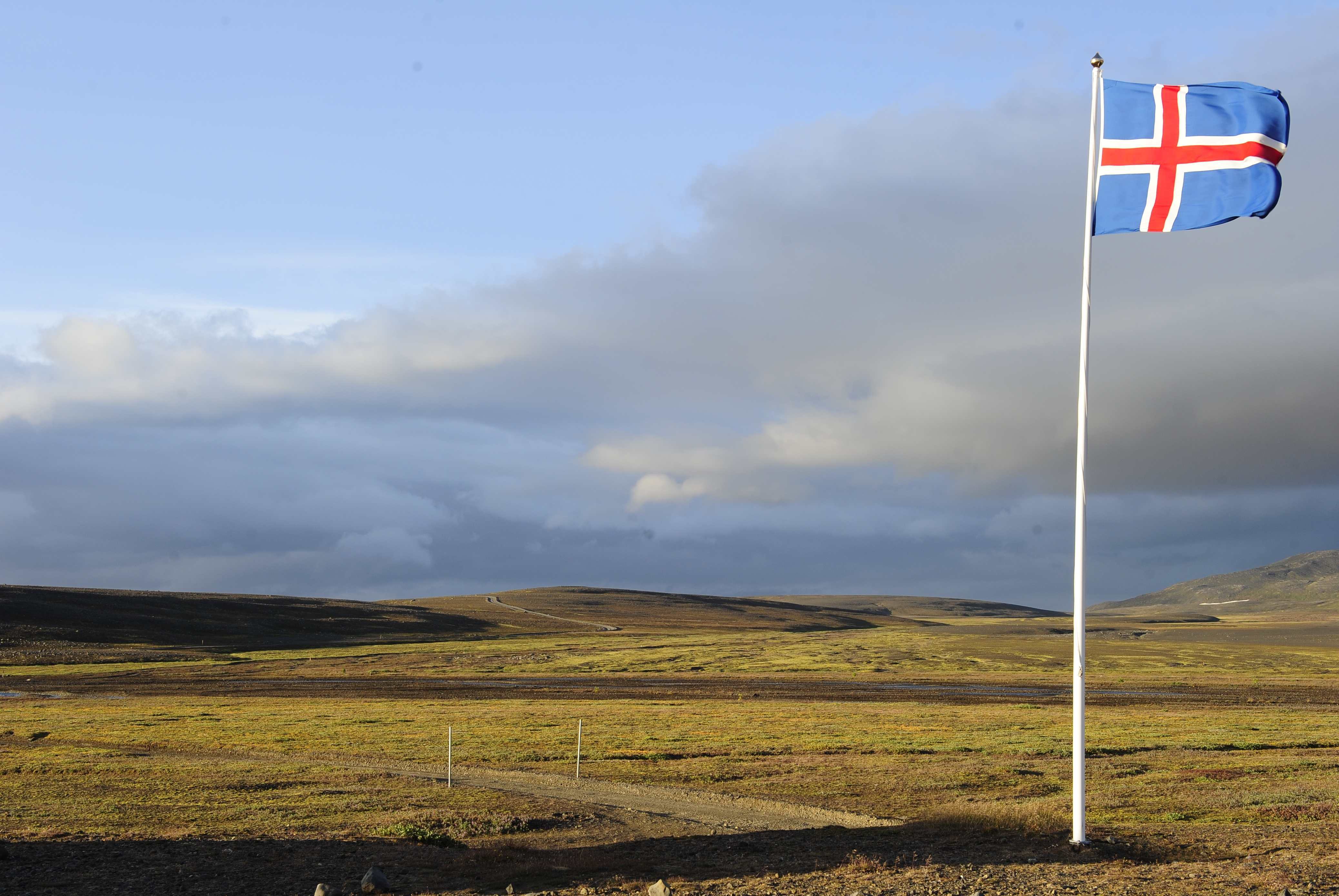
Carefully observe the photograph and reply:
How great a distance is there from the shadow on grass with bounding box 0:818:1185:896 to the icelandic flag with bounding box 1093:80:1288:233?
947 cm

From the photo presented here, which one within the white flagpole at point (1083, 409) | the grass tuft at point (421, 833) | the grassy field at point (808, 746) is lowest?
the grassy field at point (808, 746)

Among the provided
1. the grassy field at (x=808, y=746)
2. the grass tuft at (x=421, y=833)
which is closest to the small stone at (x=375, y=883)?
the grass tuft at (x=421, y=833)

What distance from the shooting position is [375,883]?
16031 millimetres

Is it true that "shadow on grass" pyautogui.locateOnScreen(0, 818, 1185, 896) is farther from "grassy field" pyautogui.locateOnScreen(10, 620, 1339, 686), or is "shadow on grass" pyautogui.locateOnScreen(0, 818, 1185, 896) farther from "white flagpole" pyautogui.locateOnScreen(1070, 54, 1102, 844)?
"grassy field" pyautogui.locateOnScreen(10, 620, 1339, 686)

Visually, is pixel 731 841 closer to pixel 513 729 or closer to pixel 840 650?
pixel 513 729

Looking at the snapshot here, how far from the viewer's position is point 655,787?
28.7 meters

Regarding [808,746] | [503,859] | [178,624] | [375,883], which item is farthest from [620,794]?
[178,624]

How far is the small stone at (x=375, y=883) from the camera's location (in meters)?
15.9

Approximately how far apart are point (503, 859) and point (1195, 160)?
15805mm

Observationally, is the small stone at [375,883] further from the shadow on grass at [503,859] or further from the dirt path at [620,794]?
Result: the dirt path at [620,794]

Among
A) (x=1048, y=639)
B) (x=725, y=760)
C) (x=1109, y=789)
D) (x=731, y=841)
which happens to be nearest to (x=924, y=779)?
(x=1109, y=789)

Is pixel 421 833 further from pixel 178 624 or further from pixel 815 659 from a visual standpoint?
pixel 178 624

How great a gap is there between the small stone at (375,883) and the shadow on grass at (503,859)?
0.35 m

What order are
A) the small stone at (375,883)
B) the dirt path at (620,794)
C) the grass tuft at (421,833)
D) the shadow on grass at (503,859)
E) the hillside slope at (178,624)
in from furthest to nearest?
1. the hillside slope at (178,624)
2. the dirt path at (620,794)
3. the grass tuft at (421,833)
4. the shadow on grass at (503,859)
5. the small stone at (375,883)
